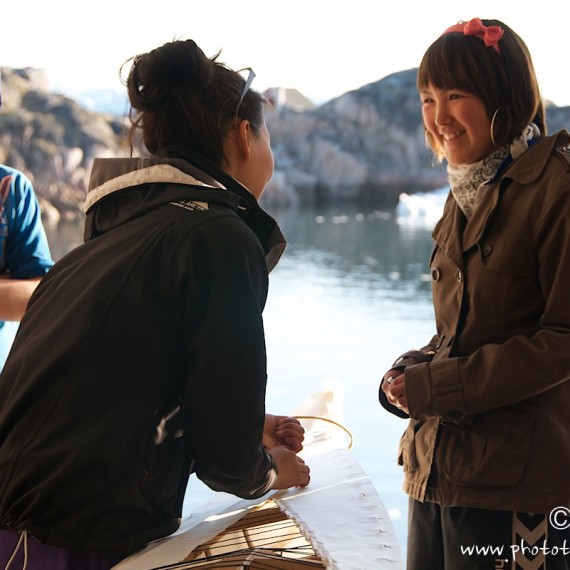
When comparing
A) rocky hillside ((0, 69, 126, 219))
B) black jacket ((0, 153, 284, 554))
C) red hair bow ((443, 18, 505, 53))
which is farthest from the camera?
rocky hillside ((0, 69, 126, 219))

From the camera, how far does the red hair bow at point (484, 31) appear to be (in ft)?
3.46

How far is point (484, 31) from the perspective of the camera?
106 centimetres

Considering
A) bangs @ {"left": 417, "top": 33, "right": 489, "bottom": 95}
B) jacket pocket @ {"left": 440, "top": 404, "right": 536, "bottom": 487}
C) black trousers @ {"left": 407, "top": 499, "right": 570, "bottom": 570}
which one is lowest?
black trousers @ {"left": 407, "top": 499, "right": 570, "bottom": 570}

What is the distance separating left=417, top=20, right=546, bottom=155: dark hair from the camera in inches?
41.9

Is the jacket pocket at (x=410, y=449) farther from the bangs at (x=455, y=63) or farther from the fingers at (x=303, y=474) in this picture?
the bangs at (x=455, y=63)

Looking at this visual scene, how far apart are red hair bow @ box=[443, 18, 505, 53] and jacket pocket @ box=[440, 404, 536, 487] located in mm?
454

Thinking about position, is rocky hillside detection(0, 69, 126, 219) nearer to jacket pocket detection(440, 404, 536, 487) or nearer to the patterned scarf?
the patterned scarf

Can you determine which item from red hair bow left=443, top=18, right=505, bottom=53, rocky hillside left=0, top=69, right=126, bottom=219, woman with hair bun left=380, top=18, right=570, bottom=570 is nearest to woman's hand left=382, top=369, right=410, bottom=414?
woman with hair bun left=380, top=18, right=570, bottom=570

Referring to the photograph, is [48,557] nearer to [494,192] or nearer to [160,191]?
[160,191]

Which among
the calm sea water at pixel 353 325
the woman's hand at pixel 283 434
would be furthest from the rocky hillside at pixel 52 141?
the woman's hand at pixel 283 434

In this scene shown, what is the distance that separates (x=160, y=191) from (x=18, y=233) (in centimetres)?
65

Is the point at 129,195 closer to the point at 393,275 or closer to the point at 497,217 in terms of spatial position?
the point at 497,217

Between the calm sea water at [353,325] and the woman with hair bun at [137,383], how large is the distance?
0.78 metres

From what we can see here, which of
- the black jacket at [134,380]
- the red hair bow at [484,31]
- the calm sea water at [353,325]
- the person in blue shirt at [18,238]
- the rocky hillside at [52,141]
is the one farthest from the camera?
the rocky hillside at [52,141]
